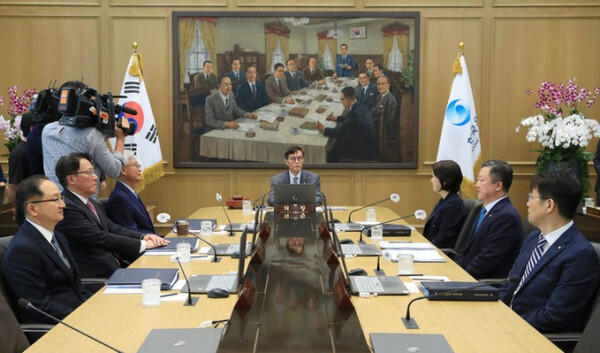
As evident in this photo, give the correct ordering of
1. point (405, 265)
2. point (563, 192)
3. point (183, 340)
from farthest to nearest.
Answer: point (405, 265)
point (563, 192)
point (183, 340)

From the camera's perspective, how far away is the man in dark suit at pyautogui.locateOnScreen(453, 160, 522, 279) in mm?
3824

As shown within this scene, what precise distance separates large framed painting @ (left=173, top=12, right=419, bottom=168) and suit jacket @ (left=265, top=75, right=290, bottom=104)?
0.4 inches

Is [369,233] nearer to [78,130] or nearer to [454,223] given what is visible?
[454,223]

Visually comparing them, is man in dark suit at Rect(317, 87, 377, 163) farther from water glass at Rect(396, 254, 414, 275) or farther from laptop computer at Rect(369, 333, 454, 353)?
laptop computer at Rect(369, 333, 454, 353)

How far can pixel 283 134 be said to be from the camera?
7.27m

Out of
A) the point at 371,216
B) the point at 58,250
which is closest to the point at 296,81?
the point at 371,216

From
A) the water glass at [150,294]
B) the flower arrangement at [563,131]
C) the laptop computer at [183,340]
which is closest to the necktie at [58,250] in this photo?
the water glass at [150,294]

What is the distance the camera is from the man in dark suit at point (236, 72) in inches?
284

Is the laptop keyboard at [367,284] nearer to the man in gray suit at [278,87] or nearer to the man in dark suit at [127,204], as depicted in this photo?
the man in dark suit at [127,204]

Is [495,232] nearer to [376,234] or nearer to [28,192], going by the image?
[376,234]

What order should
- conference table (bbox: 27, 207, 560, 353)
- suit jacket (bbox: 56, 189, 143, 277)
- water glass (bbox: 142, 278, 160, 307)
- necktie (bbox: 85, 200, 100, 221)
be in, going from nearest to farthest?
conference table (bbox: 27, 207, 560, 353), water glass (bbox: 142, 278, 160, 307), suit jacket (bbox: 56, 189, 143, 277), necktie (bbox: 85, 200, 100, 221)

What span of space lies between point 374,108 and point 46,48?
3582mm

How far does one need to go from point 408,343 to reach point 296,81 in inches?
213

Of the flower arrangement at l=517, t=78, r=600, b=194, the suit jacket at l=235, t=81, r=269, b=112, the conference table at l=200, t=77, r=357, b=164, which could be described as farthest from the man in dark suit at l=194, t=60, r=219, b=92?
the flower arrangement at l=517, t=78, r=600, b=194
